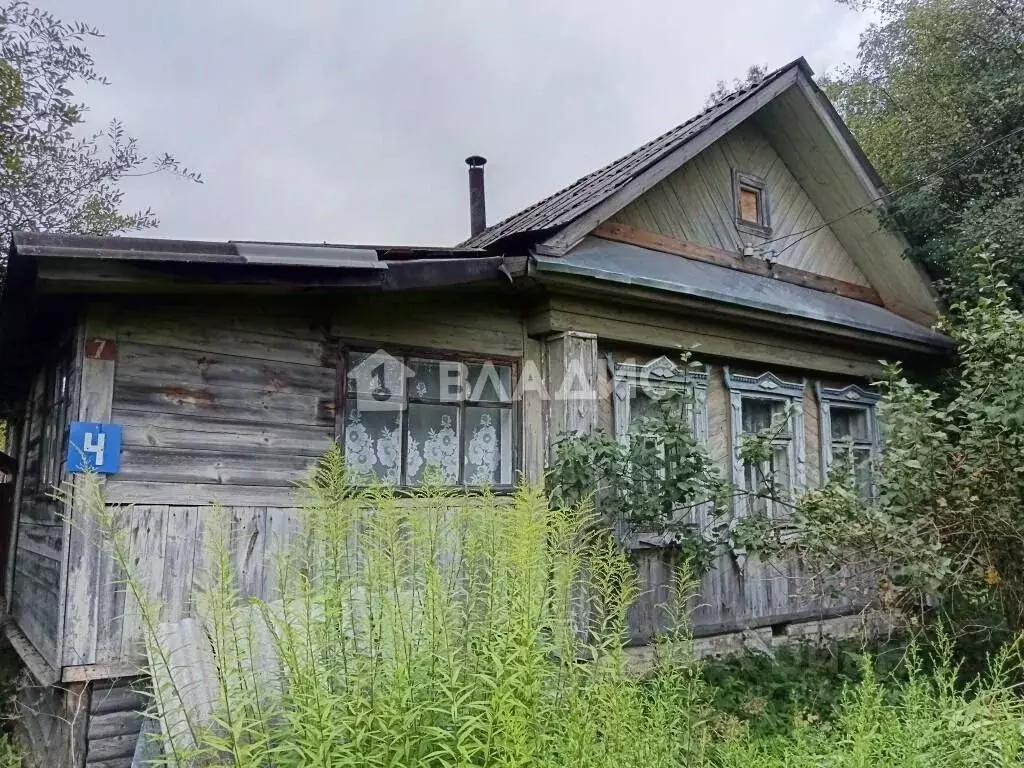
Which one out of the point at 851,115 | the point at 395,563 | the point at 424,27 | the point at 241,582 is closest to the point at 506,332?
the point at 241,582

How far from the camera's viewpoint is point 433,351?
17.2 feet

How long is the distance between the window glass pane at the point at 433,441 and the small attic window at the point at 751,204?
13.8 feet

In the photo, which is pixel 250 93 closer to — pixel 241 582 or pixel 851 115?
pixel 851 115

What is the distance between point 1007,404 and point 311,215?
33.3 metres

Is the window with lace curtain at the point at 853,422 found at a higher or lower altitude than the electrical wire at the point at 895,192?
lower

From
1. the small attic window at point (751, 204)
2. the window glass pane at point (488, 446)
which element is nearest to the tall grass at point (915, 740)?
the window glass pane at point (488, 446)

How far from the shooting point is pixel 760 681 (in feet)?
18.2

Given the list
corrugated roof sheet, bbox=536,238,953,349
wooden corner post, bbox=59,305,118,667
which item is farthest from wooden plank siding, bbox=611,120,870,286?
wooden corner post, bbox=59,305,118,667

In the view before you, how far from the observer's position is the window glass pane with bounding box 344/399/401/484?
4.87 metres

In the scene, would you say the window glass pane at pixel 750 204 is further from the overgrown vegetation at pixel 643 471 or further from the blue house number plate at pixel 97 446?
the blue house number plate at pixel 97 446

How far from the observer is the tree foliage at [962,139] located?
26.6ft

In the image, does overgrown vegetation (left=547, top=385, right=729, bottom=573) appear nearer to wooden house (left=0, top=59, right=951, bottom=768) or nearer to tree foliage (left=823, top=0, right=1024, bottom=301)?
wooden house (left=0, top=59, right=951, bottom=768)

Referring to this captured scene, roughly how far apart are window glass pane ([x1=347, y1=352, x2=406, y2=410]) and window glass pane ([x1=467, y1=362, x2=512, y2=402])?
59cm

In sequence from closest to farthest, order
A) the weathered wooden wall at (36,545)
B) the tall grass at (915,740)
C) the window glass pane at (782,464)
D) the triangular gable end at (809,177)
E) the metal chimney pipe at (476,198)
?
the tall grass at (915,740), the weathered wooden wall at (36,545), the triangular gable end at (809,177), the window glass pane at (782,464), the metal chimney pipe at (476,198)
